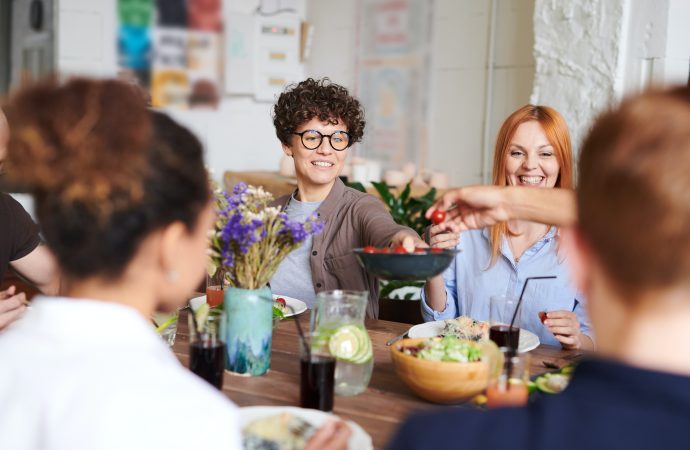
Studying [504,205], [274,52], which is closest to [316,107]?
[504,205]

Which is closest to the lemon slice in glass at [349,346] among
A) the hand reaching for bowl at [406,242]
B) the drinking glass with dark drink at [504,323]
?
the hand reaching for bowl at [406,242]

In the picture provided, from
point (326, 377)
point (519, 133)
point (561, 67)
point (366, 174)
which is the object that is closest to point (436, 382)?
point (326, 377)

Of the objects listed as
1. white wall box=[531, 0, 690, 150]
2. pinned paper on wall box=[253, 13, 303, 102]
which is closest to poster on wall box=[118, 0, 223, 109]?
pinned paper on wall box=[253, 13, 303, 102]

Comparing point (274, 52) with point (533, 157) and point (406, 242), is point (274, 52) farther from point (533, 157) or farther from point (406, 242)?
point (406, 242)

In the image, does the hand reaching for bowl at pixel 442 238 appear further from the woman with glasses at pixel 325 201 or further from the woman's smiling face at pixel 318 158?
the woman's smiling face at pixel 318 158

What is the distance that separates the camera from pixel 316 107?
2645 mm

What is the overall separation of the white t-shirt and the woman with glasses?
57.5 inches

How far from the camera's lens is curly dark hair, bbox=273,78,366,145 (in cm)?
264

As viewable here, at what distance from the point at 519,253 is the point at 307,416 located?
1283 millimetres

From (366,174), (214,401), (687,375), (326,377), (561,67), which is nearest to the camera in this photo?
(687,375)

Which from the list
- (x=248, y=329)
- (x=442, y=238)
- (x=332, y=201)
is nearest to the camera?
(x=248, y=329)

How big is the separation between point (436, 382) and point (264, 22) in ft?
16.7

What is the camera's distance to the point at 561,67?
3963 millimetres

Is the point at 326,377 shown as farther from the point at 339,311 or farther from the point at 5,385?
the point at 5,385
